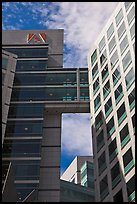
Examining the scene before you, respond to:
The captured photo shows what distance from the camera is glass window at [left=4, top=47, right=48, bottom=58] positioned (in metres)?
60.0

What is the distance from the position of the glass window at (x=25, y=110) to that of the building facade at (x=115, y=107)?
986 cm

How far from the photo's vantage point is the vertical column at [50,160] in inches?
1779

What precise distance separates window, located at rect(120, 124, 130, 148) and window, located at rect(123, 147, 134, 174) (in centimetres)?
125

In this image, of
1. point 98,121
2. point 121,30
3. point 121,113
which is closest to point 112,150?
point 121,113

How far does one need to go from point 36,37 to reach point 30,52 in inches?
223

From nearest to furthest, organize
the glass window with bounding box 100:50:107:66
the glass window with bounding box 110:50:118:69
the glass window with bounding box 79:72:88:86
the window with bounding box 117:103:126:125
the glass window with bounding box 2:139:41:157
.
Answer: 1. the window with bounding box 117:103:126:125
2. the glass window with bounding box 110:50:118:69
3. the glass window with bounding box 100:50:107:66
4. the glass window with bounding box 2:139:41:157
5. the glass window with bounding box 79:72:88:86

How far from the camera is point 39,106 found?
52750 mm

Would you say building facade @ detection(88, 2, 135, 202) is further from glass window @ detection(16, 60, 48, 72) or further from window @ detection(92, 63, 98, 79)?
glass window @ detection(16, 60, 48, 72)

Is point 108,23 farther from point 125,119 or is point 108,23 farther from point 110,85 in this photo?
point 125,119

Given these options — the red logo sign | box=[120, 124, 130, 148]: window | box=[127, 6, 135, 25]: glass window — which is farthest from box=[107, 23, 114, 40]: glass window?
the red logo sign

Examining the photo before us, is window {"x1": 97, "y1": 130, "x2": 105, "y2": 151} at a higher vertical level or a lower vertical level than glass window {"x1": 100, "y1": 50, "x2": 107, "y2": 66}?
lower

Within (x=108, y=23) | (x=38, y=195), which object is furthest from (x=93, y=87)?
(x=38, y=195)

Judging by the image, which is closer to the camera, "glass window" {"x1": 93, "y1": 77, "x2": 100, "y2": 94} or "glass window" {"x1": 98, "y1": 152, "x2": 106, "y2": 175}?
"glass window" {"x1": 98, "y1": 152, "x2": 106, "y2": 175}

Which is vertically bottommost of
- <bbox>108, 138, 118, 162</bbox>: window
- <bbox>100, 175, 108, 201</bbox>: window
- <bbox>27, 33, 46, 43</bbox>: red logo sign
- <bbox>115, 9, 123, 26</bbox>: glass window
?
<bbox>100, 175, 108, 201</bbox>: window
